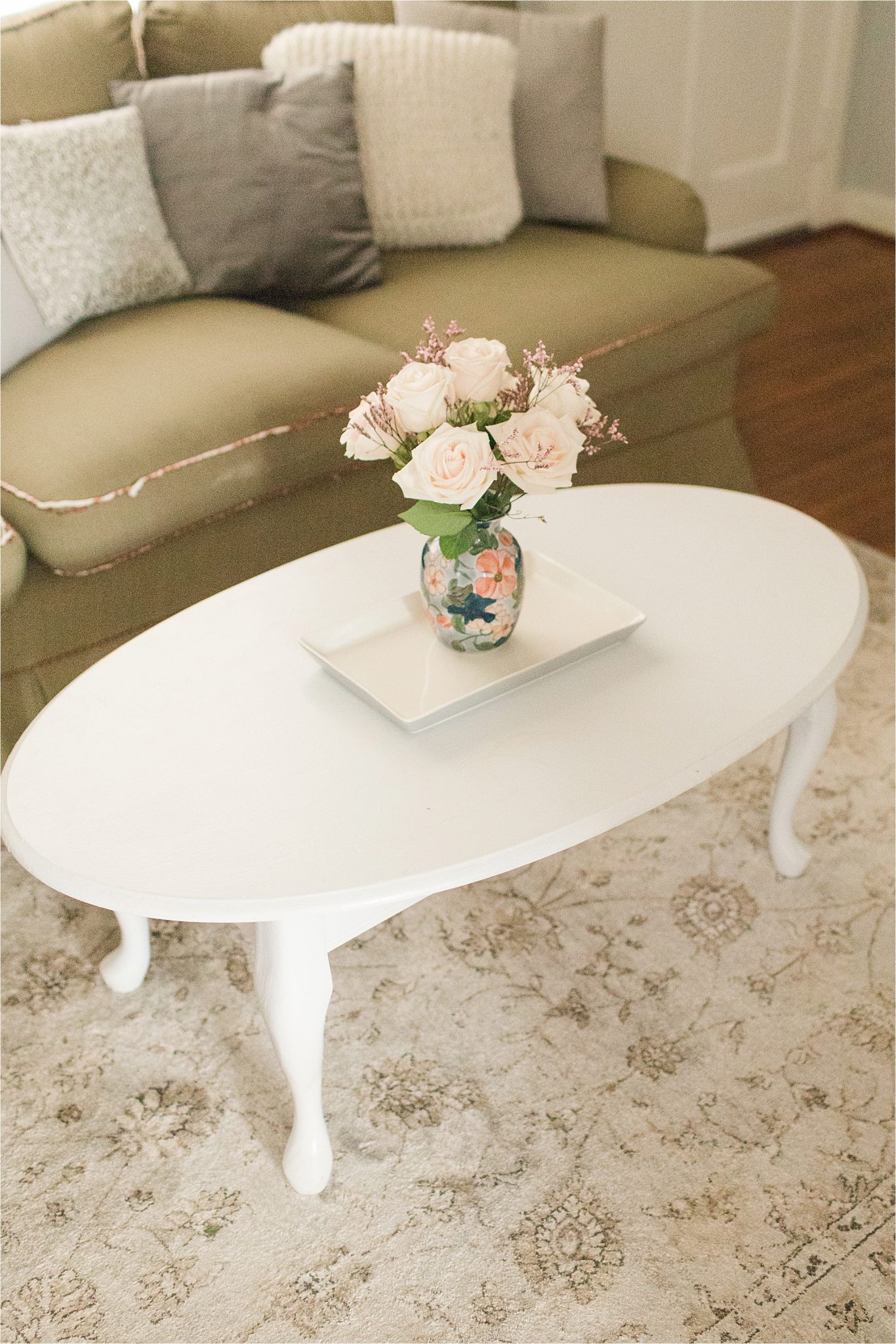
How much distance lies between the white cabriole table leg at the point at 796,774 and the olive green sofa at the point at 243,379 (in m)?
0.86

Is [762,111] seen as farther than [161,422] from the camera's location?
Yes

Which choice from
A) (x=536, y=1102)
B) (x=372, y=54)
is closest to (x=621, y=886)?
(x=536, y=1102)

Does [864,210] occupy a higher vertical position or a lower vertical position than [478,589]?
lower

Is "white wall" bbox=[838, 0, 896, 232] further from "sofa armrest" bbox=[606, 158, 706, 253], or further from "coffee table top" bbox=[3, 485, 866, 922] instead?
"coffee table top" bbox=[3, 485, 866, 922]

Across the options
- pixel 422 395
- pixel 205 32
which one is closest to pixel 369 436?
pixel 422 395

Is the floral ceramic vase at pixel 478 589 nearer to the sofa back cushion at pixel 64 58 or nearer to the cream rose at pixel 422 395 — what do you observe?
the cream rose at pixel 422 395

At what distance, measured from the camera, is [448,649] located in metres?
1.37

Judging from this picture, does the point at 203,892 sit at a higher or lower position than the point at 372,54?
lower

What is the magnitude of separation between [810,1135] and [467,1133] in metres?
0.40

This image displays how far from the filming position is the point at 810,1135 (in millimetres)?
1329

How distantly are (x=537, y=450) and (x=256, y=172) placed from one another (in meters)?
1.33

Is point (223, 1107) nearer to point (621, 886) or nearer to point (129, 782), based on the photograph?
point (129, 782)

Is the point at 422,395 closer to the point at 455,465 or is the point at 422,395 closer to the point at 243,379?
the point at 455,465

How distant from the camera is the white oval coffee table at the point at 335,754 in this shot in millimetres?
1097
